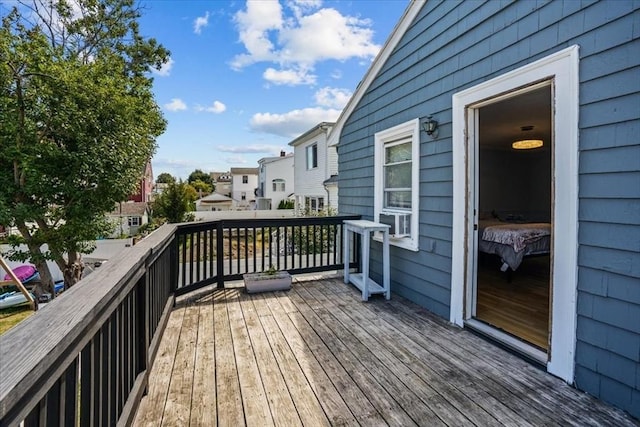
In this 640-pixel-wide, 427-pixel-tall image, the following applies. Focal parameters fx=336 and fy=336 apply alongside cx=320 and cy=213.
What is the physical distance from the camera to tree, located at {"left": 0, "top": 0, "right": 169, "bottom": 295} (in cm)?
841

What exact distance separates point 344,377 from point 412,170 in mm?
2389

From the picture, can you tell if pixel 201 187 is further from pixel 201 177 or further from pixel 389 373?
pixel 389 373

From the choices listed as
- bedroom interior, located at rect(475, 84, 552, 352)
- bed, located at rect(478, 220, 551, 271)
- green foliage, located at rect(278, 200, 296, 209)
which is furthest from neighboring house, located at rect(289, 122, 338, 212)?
bed, located at rect(478, 220, 551, 271)

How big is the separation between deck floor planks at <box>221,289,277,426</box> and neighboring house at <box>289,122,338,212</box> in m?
8.19

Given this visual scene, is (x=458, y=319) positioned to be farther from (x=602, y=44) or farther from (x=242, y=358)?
(x=602, y=44)

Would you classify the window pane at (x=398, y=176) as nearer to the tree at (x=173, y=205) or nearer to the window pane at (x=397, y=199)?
the window pane at (x=397, y=199)

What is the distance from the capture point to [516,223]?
5.84m

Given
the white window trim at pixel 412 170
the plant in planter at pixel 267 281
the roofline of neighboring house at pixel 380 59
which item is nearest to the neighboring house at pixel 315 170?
the roofline of neighboring house at pixel 380 59

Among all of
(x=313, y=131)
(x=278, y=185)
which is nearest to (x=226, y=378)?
(x=313, y=131)

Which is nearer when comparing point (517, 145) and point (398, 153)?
point (398, 153)

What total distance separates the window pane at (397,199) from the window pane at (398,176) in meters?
0.09

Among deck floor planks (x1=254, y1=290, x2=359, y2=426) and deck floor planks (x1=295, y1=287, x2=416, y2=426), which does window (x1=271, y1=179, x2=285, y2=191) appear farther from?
deck floor planks (x1=254, y1=290, x2=359, y2=426)

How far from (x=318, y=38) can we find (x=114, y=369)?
8930mm

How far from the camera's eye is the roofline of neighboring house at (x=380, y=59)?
374 centimetres
